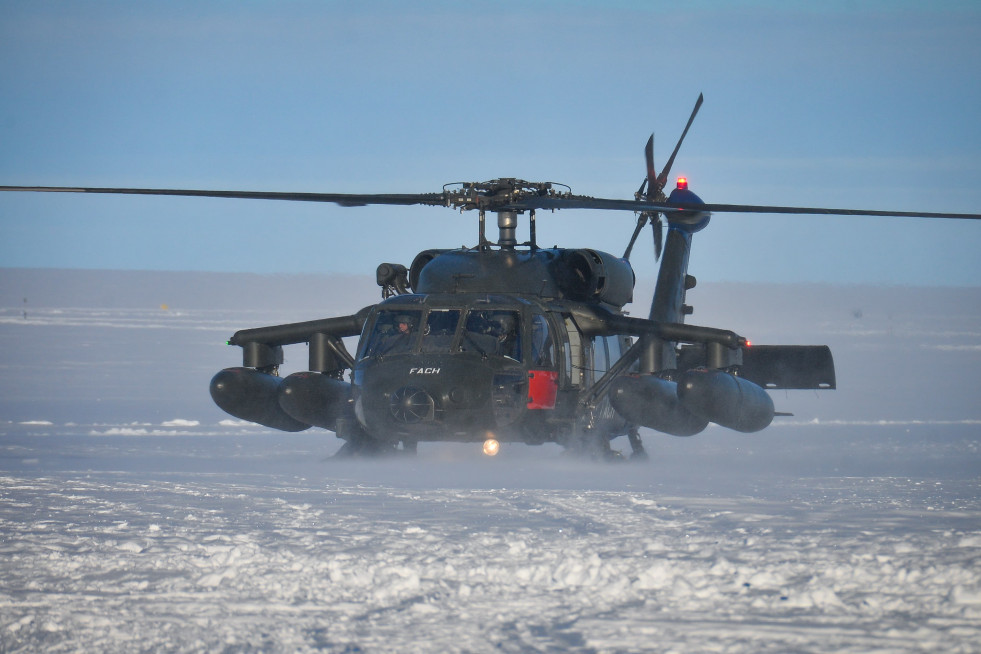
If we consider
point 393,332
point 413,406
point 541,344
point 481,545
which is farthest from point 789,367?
point 481,545

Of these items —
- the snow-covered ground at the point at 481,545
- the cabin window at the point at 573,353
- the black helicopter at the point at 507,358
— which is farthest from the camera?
the cabin window at the point at 573,353

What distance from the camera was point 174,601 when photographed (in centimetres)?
593

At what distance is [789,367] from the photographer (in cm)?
1288

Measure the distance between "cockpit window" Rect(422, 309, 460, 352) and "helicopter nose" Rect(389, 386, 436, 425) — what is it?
2.38 feet

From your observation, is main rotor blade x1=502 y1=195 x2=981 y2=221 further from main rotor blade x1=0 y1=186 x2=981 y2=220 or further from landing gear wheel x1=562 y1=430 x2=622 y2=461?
landing gear wheel x1=562 y1=430 x2=622 y2=461

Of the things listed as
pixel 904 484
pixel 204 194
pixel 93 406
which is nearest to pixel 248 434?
pixel 93 406

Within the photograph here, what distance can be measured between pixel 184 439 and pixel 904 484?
8555 millimetres

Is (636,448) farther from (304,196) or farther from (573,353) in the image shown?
(304,196)

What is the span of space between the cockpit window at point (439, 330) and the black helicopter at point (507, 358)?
1 centimetres

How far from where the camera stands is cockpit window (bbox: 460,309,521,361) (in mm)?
10336

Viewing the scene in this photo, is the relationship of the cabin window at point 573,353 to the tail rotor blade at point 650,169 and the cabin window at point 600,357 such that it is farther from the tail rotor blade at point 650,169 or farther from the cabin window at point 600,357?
the tail rotor blade at point 650,169

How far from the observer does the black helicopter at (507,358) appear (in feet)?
32.9

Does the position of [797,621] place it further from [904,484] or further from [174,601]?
[904,484]

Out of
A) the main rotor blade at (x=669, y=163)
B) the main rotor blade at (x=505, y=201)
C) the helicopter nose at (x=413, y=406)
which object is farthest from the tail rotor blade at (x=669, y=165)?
the helicopter nose at (x=413, y=406)
